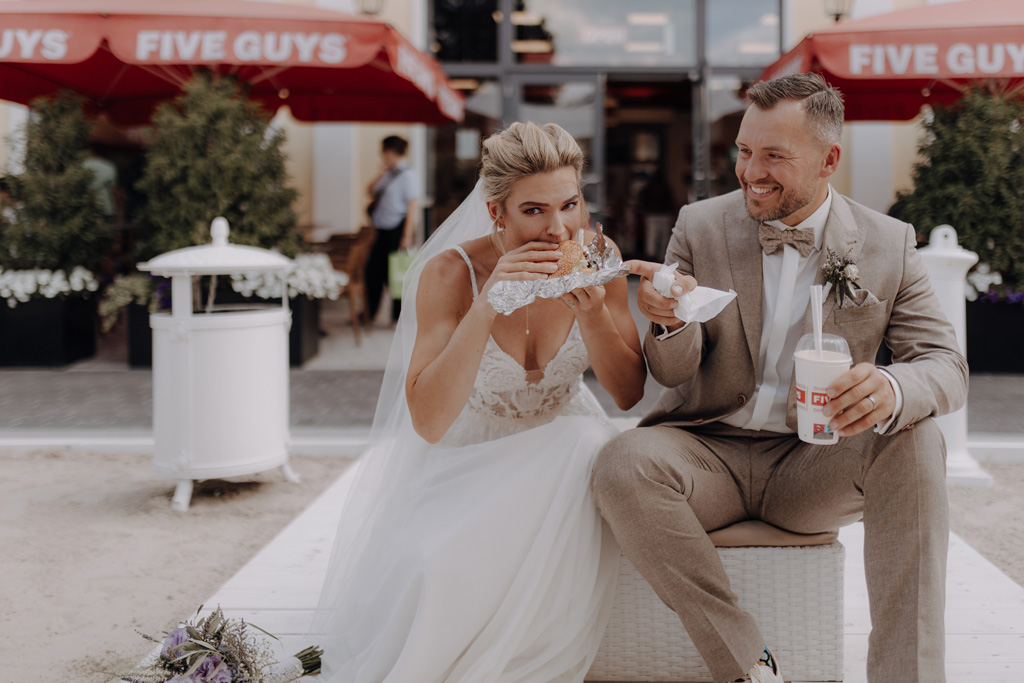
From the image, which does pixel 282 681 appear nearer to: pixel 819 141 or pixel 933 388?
pixel 933 388

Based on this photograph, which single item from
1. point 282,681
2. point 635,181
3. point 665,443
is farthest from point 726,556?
point 635,181

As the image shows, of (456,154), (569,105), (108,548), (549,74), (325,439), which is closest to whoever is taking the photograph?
(108,548)

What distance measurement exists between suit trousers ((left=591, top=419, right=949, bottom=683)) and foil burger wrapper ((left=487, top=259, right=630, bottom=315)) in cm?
41

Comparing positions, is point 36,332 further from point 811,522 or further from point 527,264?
point 811,522

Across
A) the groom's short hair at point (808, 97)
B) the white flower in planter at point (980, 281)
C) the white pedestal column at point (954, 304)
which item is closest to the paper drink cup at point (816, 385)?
the groom's short hair at point (808, 97)

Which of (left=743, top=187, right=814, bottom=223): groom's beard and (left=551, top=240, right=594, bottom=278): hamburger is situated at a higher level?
(left=743, top=187, right=814, bottom=223): groom's beard

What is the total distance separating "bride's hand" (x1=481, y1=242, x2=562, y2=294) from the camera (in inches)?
84.2

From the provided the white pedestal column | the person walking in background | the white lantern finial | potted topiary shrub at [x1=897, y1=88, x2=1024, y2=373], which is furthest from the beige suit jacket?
the person walking in background

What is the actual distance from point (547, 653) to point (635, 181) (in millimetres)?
11749

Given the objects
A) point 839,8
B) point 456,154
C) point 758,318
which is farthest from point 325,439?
point 839,8

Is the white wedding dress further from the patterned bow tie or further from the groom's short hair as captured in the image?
the groom's short hair

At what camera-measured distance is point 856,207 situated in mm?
2471

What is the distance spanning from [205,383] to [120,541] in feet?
2.45

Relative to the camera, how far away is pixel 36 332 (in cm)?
703
